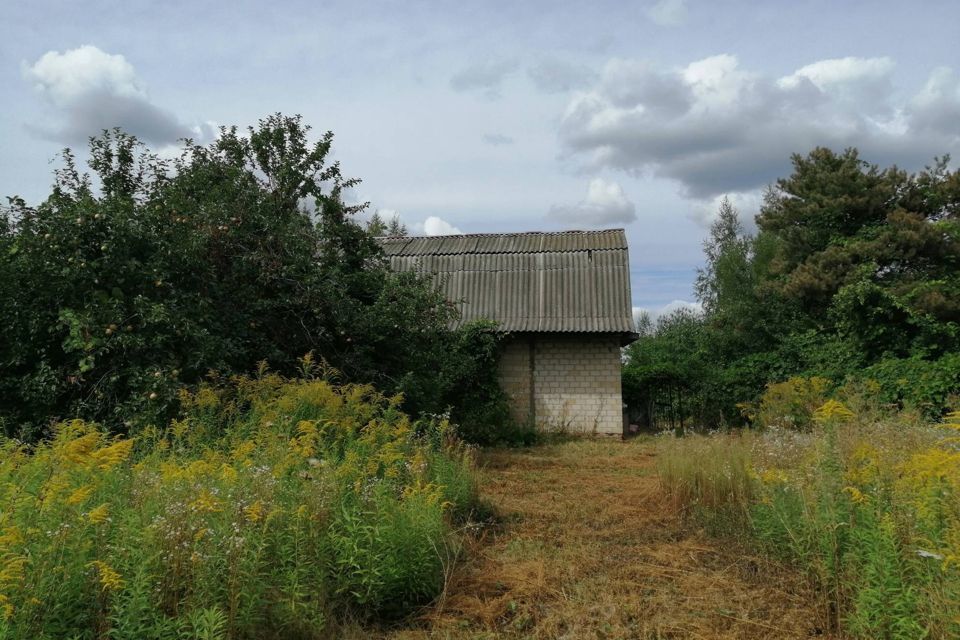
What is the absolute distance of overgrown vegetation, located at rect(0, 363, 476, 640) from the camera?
296 centimetres

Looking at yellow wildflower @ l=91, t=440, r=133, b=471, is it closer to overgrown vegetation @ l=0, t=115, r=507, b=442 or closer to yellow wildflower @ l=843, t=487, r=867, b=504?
overgrown vegetation @ l=0, t=115, r=507, b=442

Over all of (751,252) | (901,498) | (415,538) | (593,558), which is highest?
(751,252)

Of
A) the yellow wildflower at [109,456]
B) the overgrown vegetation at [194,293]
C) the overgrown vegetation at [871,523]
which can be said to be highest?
the overgrown vegetation at [194,293]

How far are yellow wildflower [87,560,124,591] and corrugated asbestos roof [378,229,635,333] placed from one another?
1173cm

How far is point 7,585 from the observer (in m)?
2.72

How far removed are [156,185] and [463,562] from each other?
733cm

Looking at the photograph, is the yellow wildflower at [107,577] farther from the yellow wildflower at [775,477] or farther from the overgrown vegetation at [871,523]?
the yellow wildflower at [775,477]

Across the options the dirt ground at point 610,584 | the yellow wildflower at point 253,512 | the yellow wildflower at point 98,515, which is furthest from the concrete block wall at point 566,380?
the yellow wildflower at point 98,515

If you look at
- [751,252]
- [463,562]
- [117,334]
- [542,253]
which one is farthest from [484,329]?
[751,252]

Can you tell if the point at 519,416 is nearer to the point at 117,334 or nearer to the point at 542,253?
the point at 542,253

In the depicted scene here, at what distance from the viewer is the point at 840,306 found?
1464 cm

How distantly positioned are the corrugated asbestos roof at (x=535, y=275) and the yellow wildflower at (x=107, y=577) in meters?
11.7

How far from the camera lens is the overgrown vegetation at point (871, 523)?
342 centimetres

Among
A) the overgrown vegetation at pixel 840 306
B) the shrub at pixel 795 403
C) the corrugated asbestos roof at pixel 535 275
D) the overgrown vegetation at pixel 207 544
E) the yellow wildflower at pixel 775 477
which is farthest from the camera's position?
the corrugated asbestos roof at pixel 535 275
